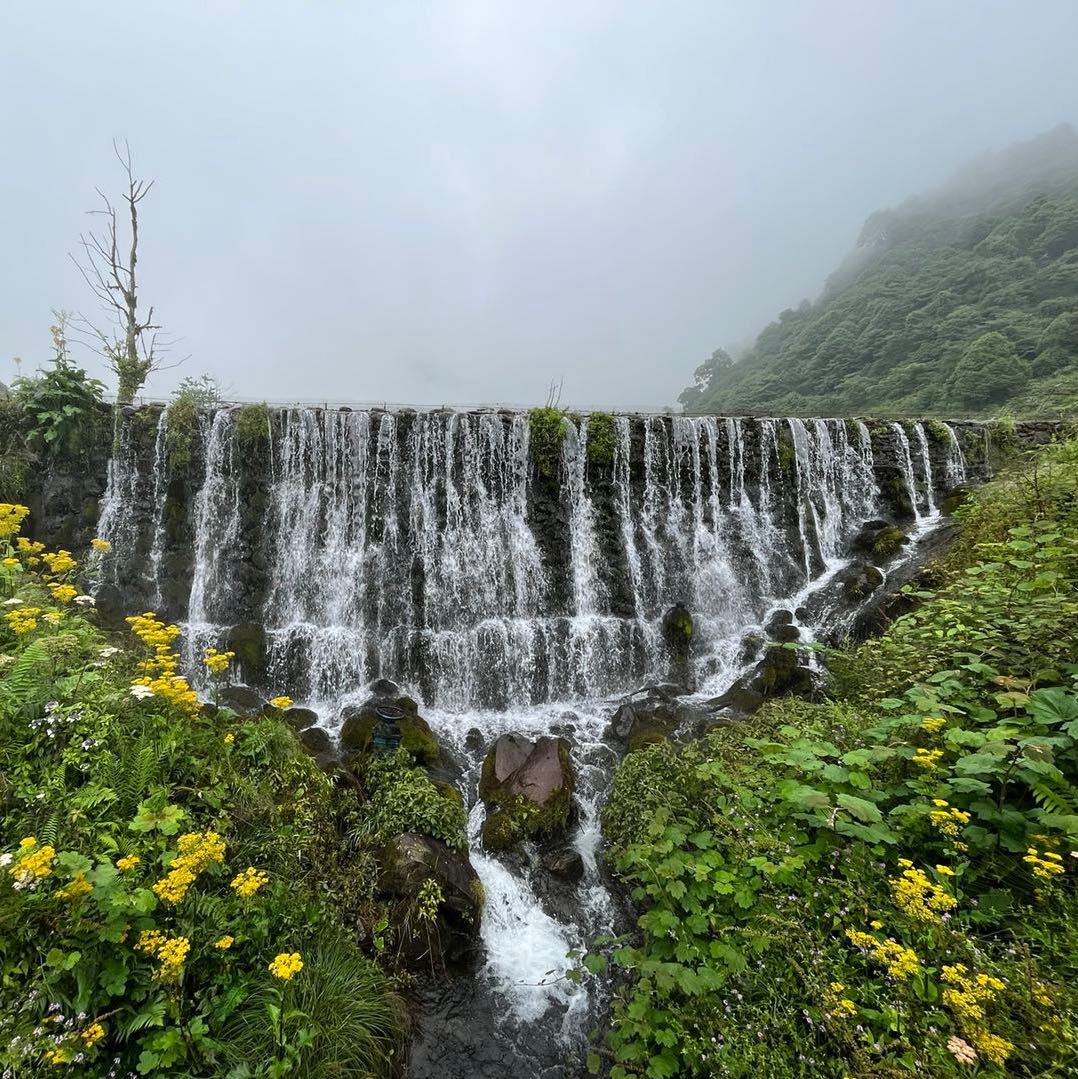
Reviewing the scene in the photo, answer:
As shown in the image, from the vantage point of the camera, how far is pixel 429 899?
474 cm

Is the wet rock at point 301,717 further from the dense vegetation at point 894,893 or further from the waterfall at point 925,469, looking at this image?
the waterfall at point 925,469

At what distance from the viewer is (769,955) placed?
291 centimetres

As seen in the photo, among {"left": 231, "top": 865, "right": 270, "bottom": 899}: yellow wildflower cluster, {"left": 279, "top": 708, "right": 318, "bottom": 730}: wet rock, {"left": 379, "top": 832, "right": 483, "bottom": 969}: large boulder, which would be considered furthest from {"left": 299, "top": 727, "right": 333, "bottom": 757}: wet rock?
{"left": 231, "top": 865, "right": 270, "bottom": 899}: yellow wildflower cluster

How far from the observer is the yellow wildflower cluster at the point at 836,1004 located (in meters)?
2.30

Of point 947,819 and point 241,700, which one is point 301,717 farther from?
point 947,819

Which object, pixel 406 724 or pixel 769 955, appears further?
pixel 406 724

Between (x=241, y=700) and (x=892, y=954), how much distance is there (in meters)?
9.79

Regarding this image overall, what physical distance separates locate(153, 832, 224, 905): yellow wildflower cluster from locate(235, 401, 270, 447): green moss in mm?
11232

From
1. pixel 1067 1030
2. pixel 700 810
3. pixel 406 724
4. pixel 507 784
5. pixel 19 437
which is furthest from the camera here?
pixel 19 437

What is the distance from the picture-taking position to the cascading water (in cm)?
1066

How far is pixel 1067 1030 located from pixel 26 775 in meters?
5.61

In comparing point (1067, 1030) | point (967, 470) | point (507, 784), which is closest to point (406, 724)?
point (507, 784)

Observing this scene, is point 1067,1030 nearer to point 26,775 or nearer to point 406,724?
point 26,775

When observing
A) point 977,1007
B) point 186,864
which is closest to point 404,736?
point 186,864
